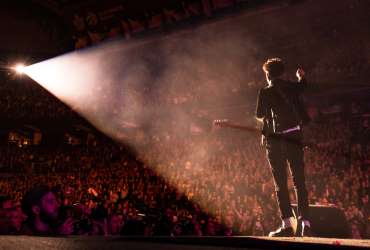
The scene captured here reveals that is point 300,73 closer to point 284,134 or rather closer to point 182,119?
point 284,134

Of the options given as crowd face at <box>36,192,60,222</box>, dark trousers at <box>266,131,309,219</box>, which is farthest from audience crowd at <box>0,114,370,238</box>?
dark trousers at <box>266,131,309,219</box>

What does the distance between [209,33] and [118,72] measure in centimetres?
529

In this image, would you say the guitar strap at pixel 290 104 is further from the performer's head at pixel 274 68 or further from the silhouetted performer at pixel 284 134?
the performer's head at pixel 274 68

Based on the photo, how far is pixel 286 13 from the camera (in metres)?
11.0

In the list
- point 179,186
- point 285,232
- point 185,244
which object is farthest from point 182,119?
point 185,244

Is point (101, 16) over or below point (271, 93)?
over

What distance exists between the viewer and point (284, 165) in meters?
3.12

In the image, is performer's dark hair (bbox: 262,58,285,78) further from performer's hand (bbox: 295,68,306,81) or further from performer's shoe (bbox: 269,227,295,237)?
performer's shoe (bbox: 269,227,295,237)

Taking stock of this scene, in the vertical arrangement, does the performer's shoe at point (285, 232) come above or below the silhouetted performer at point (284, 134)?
below

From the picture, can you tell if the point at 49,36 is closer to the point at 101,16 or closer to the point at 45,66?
the point at 45,66

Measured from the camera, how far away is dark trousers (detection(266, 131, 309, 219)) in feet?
9.98

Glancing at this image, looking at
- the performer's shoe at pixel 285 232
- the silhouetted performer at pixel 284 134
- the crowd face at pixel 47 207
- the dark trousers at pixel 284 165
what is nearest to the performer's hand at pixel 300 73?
the silhouetted performer at pixel 284 134

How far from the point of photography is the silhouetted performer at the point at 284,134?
3047 millimetres

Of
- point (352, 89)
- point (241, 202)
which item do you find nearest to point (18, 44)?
point (241, 202)
